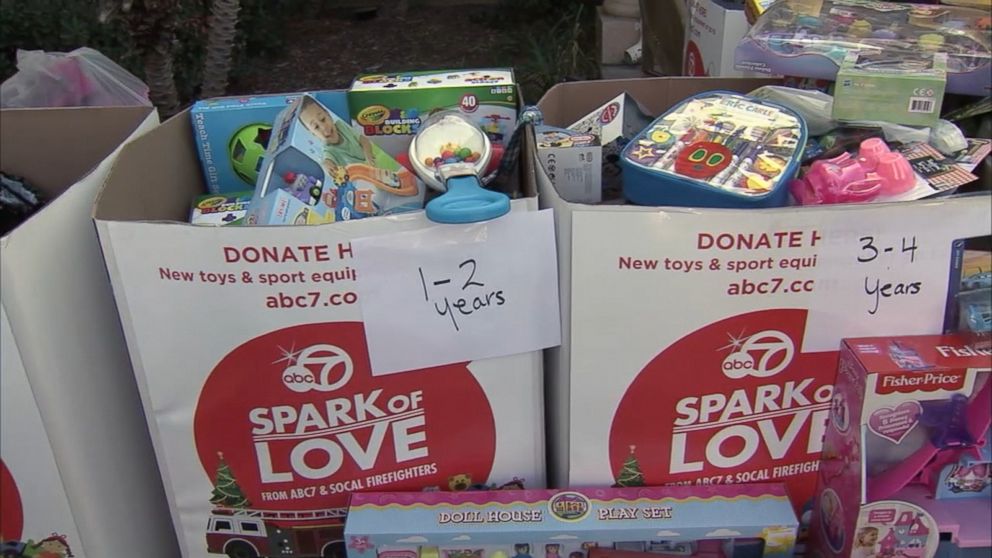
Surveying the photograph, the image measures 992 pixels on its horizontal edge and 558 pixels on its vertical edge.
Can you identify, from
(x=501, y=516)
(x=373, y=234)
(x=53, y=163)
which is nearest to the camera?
(x=373, y=234)

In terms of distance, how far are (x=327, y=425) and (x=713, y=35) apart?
117 cm

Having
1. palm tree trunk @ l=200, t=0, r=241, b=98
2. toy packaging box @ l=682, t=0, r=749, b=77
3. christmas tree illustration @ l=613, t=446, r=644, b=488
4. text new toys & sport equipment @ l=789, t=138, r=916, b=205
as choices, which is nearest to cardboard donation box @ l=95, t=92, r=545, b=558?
christmas tree illustration @ l=613, t=446, r=644, b=488

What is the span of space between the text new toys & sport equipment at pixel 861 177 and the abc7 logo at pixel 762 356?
0.18 meters

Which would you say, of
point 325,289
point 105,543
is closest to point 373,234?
point 325,289

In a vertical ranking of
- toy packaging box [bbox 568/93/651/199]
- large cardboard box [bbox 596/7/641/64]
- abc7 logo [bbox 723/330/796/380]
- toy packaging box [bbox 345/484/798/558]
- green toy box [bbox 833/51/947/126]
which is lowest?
large cardboard box [bbox 596/7/641/64]

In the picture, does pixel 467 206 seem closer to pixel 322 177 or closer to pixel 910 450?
pixel 322 177

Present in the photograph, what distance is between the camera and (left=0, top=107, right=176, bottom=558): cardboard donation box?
1.04 meters

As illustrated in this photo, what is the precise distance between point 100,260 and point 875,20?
1.22 m

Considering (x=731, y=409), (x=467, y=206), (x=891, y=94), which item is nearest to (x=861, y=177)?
(x=891, y=94)

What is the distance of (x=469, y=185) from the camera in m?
1.08

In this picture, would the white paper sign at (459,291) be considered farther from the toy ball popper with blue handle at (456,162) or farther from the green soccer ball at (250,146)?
the green soccer ball at (250,146)

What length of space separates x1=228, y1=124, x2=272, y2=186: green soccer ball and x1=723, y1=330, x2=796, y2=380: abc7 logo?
76cm

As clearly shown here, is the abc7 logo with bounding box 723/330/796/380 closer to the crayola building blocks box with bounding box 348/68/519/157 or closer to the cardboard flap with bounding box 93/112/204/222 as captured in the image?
the crayola building blocks box with bounding box 348/68/519/157

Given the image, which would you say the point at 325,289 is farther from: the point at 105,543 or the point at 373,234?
the point at 105,543
